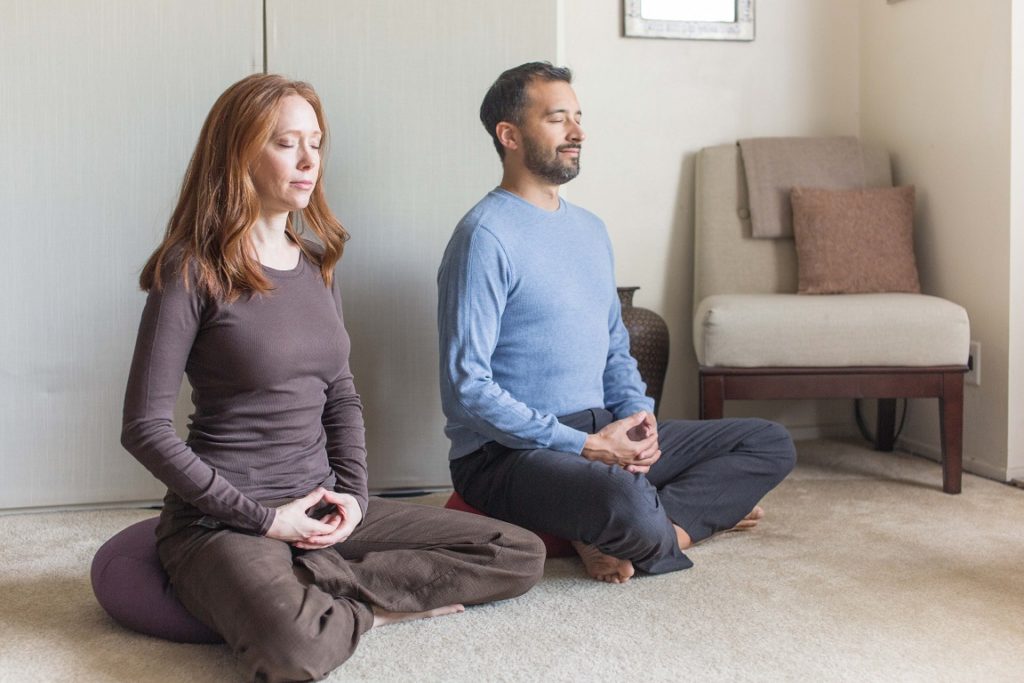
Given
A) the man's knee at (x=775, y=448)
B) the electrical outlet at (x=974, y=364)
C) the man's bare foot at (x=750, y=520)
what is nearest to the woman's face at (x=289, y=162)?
the man's knee at (x=775, y=448)

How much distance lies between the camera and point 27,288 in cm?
264

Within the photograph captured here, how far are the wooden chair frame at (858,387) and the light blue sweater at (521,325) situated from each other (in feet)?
1.64

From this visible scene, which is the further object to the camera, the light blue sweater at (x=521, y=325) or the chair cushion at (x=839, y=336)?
the chair cushion at (x=839, y=336)

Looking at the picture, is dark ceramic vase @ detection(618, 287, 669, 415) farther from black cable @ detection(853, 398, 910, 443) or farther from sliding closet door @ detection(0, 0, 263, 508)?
sliding closet door @ detection(0, 0, 263, 508)

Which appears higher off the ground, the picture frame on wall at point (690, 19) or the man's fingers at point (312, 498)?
the picture frame on wall at point (690, 19)

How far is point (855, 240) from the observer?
10.9ft

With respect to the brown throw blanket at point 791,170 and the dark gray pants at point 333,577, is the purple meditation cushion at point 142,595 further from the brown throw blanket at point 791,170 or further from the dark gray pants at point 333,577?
the brown throw blanket at point 791,170

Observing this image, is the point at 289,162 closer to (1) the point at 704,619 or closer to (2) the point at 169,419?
(2) the point at 169,419

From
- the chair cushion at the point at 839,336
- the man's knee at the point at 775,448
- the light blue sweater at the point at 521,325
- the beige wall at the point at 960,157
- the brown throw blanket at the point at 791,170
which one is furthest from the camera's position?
the brown throw blanket at the point at 791,170

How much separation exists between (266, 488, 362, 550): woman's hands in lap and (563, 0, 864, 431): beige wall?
6.13 feet

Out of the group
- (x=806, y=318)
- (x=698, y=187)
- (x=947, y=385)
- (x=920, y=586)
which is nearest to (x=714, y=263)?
(x=698, y=187)

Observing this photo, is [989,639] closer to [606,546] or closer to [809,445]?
[606,546]

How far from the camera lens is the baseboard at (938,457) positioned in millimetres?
3074

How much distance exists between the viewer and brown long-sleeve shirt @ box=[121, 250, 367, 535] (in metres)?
1.75
